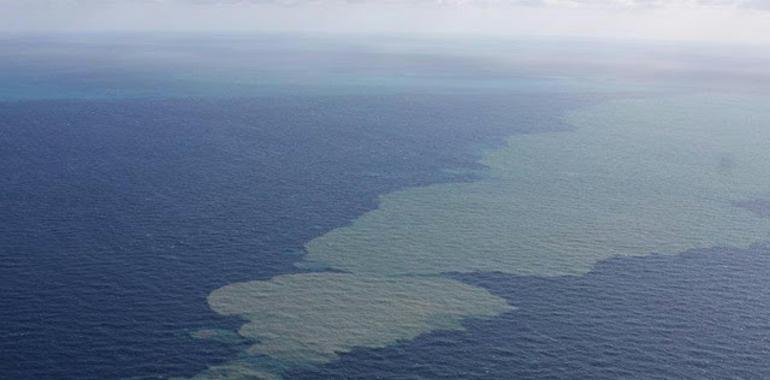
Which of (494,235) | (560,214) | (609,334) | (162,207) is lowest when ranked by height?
(609,334)

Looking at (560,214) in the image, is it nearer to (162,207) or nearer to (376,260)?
(376,260)

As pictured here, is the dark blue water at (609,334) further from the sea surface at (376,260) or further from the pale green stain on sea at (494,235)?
the pale green stain on sea at (494,235)

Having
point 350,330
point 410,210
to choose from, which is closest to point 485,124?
point 410,210

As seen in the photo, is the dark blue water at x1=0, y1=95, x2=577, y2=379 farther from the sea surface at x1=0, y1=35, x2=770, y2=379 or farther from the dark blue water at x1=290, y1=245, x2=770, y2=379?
the dark blue water at x1=290, y1=245, x2=770, y2=379

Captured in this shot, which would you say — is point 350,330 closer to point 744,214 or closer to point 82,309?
point 82,309

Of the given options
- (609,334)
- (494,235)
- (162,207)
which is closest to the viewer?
(609,334)

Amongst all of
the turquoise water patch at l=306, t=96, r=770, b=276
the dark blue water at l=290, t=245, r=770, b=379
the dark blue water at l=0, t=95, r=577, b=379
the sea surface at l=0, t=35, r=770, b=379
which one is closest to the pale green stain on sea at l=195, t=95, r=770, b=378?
the turquoise water patch at l=306, t=96, r=770, b=276

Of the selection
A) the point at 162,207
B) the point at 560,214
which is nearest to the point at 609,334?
the point at 560,214
